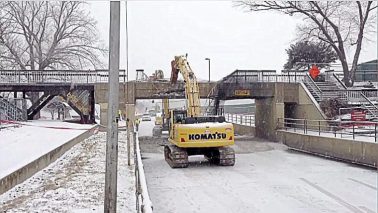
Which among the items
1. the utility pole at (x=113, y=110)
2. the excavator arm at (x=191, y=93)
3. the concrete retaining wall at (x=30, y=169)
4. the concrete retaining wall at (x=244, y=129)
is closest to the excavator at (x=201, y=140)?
the excavator arm at (x=191, y=93)

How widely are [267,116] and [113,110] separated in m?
29.0

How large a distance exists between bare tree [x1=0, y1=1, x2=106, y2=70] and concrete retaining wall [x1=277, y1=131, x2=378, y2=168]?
47.2 feet

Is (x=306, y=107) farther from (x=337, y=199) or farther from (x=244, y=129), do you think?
(x=337, y=199)

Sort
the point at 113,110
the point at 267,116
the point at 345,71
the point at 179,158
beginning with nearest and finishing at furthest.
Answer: the point at 113,110 → the point at 179,158 → the point at 267,116 → the point at 345,71

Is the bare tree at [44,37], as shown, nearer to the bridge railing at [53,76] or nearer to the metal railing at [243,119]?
the bridge railing at [53,76]

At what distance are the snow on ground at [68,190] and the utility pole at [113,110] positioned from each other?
1.57 meters

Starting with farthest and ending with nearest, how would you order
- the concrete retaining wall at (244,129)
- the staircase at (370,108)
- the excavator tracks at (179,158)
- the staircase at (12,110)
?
the concrete retaining wall at (244,129) < the staircase at (370,108) < the staircase at (12,110) < the excavator tracks at (179,158)

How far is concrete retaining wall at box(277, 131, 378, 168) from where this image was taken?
17886 millimetres

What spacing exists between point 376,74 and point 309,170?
2904 cm

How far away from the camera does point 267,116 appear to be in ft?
114

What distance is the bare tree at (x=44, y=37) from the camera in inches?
906

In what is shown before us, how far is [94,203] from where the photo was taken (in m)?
8.55

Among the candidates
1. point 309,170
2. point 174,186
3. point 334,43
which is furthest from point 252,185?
point 334,43

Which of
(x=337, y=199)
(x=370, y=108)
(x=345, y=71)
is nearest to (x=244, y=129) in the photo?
(x=345, y=71)
